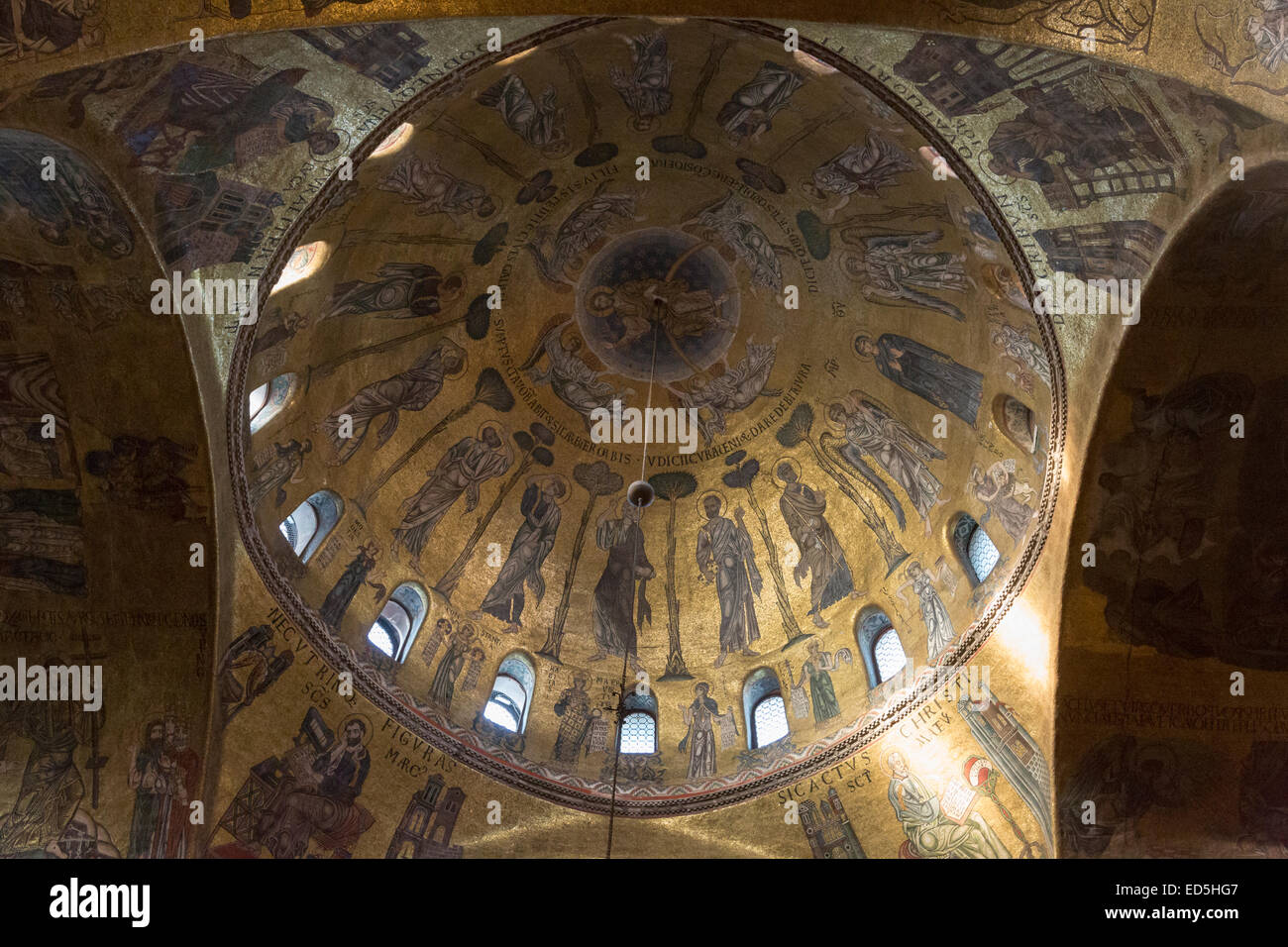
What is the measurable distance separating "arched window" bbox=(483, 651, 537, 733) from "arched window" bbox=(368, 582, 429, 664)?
120 cm

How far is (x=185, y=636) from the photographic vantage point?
45.6ft

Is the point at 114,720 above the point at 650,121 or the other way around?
the other way around

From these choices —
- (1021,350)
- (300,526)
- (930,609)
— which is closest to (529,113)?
(300,526)

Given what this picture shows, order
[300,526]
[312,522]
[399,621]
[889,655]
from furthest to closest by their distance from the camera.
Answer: [399,621] → [889,655] → [312,522] → [300,526]

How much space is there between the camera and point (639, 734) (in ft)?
55.8

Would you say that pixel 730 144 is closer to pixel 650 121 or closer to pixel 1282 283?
pixel 650 121

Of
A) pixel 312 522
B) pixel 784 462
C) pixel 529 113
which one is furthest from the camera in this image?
pixel 784 462

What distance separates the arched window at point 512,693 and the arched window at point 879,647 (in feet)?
13.2

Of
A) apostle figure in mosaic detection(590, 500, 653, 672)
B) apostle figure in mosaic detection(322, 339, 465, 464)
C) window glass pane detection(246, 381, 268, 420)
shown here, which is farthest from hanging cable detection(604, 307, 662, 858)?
window glass pane detection(246, 381, 268, 420)

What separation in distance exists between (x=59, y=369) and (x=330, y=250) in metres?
2.86

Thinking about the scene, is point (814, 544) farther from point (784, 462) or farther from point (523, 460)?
point (523, 460)

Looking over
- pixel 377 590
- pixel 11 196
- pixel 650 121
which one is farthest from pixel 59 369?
pixel 650 121

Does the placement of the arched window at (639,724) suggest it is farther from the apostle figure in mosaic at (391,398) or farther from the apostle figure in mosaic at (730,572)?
the apostle figure in mosaic at (391,398)

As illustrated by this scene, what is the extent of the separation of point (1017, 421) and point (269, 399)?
772 cm
